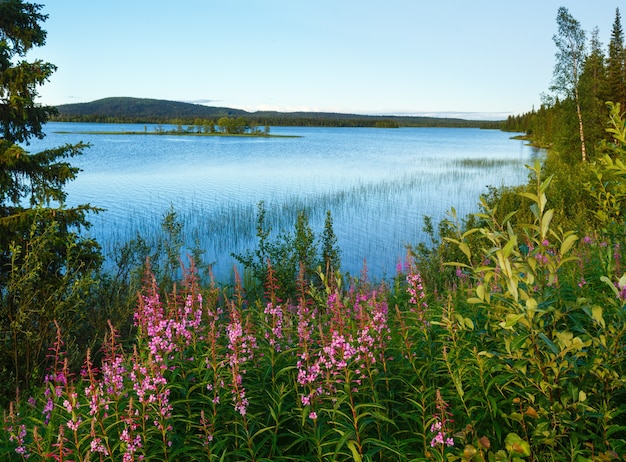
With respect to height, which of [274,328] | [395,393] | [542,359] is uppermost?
[542,359]

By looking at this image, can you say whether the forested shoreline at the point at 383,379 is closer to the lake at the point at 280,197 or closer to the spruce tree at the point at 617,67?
the lake at the point at 280,197

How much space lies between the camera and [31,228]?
293 inches

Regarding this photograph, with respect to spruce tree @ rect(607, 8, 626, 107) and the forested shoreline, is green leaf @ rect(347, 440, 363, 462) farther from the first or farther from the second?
spruce tree @ rect(607, 8, 626, 107)

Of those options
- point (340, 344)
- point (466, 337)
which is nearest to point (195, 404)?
point (340, 344)

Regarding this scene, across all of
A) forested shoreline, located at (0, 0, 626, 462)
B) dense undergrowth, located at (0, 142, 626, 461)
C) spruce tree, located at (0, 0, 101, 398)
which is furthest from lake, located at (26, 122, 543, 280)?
dense undergrowth, located at (0, 142, 626, 461)

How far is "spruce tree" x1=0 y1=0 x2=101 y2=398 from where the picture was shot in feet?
23.7

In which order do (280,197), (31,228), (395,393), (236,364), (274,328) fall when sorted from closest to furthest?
(236,364) < (395,393) < (274,328) < (31,228) < (280,197)

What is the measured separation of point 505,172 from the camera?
39.6 m

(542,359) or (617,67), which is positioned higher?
(617,67)

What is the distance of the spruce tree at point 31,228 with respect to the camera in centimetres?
721

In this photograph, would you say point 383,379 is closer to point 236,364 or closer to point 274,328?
point 274,328

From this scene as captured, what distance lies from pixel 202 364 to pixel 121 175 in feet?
116

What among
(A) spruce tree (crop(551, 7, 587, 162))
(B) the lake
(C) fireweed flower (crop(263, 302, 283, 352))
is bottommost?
(B) the lake

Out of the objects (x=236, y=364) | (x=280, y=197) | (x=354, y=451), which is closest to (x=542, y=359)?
(x=354, y=451)
